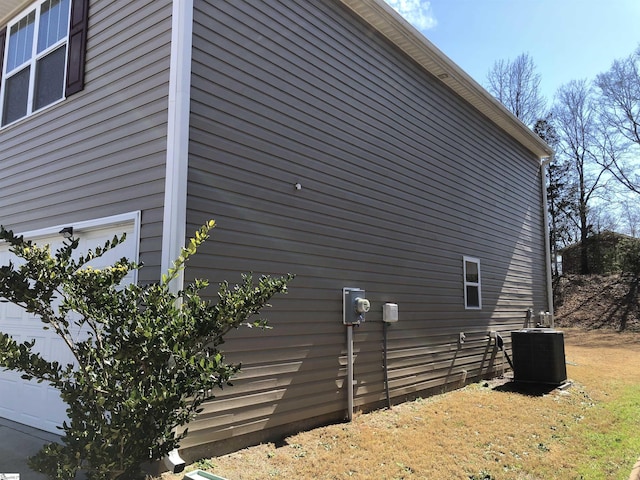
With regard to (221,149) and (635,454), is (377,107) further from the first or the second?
(635,454)

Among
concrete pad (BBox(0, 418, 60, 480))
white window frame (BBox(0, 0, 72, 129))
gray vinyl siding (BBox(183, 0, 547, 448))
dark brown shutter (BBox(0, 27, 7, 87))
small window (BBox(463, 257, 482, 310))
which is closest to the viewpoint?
concrete pad (BBox(0, 418, 60, 480))

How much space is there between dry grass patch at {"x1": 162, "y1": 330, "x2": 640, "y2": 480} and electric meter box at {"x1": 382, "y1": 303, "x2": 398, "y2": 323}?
1.19m

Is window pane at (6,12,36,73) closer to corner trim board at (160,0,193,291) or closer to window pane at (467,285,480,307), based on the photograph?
corner trim board at (160,0,193,291)

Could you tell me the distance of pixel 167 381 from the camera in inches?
111

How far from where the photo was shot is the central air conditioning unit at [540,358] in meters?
7.91

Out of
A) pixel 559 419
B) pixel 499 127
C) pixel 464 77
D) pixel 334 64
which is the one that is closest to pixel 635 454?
pixel 559 419

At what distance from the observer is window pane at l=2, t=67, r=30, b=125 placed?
19.9 feet

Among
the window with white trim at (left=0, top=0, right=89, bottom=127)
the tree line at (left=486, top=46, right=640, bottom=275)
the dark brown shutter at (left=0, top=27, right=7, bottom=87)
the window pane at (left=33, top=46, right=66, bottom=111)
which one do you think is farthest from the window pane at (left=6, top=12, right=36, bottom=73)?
the tree line at (left=486, top=46, right=640, bottom=275)

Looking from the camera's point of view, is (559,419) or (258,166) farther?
(559,419)

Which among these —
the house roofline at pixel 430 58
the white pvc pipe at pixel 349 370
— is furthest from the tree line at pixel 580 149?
the white pvc pipe at pixel 349 370

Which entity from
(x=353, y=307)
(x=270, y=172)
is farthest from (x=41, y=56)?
(x=353, y=307)

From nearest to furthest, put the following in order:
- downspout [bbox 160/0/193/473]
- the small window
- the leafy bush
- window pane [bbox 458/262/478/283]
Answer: the leafy bush → downspout [bbox 160/0/193/473] → the small window → window pane [bbox 458/262/478/283]

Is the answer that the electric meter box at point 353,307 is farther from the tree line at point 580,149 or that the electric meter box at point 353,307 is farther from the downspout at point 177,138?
the tree line at point 580,149

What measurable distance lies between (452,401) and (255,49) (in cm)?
543
